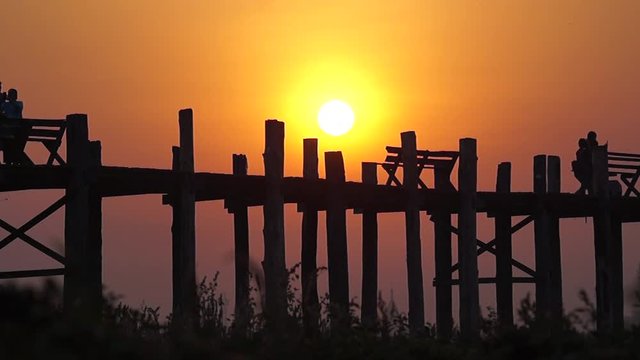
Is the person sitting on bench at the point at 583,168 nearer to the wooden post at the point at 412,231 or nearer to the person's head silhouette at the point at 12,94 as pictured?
the wooden post at the point at 412,231

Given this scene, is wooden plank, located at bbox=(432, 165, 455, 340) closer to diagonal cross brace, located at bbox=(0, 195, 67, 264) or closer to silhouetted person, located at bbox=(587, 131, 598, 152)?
silhouetted person, located at bbox=(587, 131, 598, 152)

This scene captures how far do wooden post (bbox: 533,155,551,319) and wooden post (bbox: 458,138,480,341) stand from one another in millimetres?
1898

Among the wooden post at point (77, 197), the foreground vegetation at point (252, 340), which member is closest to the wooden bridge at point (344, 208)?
the wooden post at point (77, 197)

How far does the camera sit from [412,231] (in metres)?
24.1

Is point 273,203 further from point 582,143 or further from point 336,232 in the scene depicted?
point 582,143

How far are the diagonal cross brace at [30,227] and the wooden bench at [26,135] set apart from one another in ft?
2.54

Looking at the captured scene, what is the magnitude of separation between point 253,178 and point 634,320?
9756 millimetres

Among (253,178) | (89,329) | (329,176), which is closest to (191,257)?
(253,178)

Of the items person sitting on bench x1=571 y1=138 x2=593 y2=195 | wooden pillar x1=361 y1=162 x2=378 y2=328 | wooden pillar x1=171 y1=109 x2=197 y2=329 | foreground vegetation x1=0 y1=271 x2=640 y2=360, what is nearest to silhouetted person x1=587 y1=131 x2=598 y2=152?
person sitting on bench x1=571 y1=138 x2=593 y2=195

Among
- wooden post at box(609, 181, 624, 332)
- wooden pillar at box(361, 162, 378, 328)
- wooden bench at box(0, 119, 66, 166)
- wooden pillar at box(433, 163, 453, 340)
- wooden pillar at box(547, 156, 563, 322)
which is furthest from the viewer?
wooden post at box(609, 181, 624, 332)

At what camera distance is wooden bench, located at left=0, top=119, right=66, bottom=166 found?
19.1 metres

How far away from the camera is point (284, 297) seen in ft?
40.8

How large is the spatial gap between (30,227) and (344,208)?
17.3 feet

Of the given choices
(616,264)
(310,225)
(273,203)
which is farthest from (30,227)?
(616,264)
